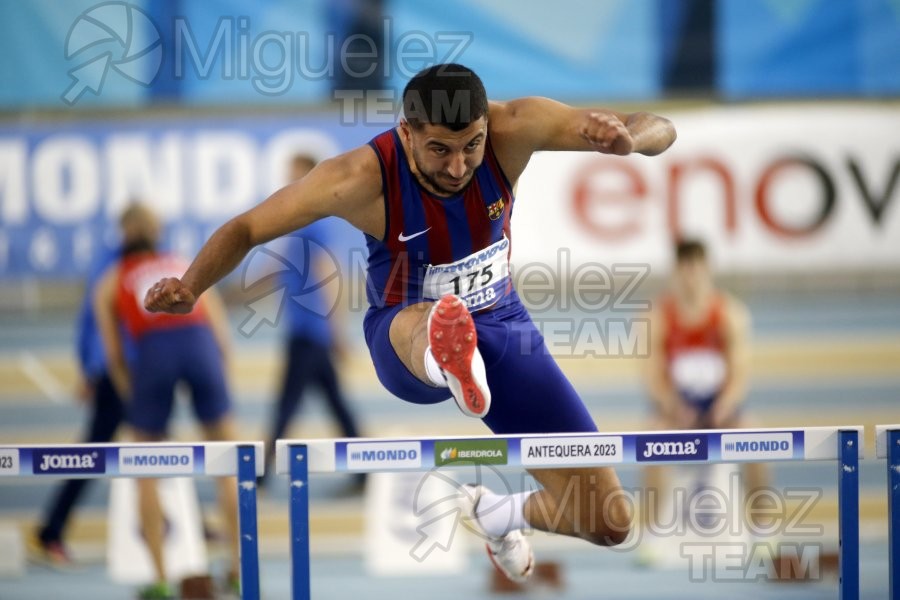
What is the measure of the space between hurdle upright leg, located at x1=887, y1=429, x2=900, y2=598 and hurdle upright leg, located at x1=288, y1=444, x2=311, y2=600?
170cm

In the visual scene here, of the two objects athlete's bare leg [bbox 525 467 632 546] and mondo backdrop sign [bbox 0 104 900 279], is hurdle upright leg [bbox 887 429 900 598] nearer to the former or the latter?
athlete's bare leg [bbox 525 467 632 546]

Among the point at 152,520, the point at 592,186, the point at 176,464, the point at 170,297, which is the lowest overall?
the point at 152,520

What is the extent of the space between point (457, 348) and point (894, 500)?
1410mm

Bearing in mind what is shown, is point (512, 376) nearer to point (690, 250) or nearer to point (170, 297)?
point (170, 297)

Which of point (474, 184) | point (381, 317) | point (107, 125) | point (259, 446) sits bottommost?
point (259, 446)

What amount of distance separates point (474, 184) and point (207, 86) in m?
5.07

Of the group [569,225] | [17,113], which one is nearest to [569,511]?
[569,225]

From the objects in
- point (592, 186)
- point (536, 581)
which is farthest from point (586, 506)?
point (592, 186)

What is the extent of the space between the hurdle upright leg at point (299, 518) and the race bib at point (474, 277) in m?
0.63

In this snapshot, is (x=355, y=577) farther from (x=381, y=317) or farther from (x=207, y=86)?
(x=207, y=86)

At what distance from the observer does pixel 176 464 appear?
3.23 metres

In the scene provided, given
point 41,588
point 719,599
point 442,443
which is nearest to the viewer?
point 442,443

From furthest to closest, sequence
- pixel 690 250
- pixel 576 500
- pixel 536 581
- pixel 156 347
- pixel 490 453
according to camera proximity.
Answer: pixel 690 250 < pixel 156 347 < pixel 536 581 < pixel 576 500 < pixel 490 453

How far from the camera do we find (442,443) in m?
3.16
